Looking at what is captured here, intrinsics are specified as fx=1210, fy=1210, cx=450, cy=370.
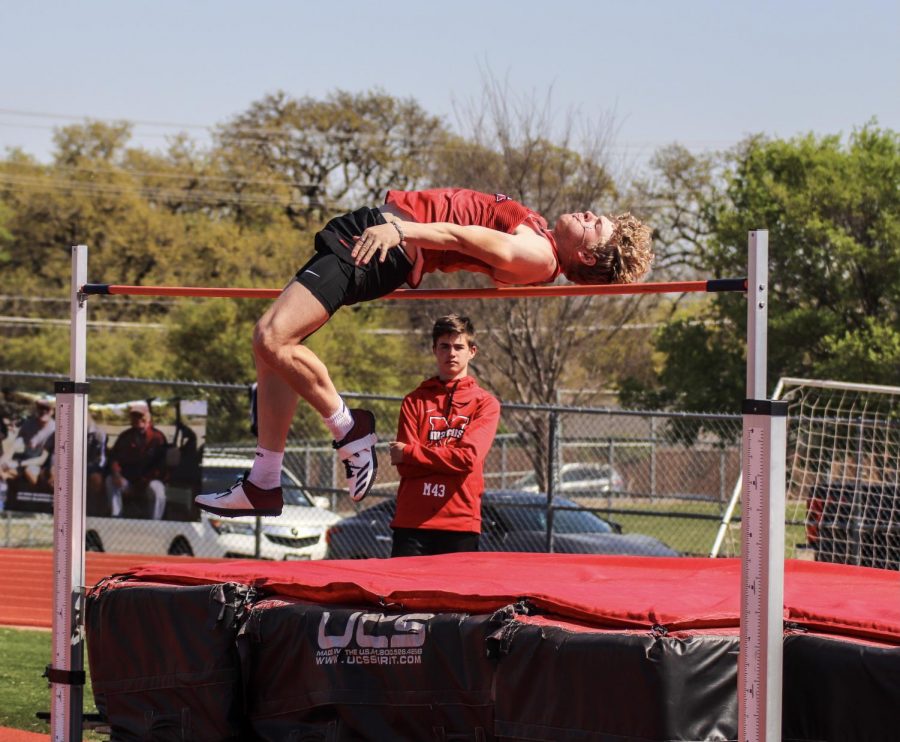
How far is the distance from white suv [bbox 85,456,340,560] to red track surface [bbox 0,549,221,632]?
6.9 inches

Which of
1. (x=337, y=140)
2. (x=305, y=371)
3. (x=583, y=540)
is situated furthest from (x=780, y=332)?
(x=337, y=140)

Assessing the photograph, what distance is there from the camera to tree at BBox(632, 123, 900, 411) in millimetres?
17781

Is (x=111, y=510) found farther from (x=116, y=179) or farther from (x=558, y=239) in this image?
(x=116, y=179)

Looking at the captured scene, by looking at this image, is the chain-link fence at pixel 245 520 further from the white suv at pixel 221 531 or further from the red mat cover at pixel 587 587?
the red mat cover at pixel 587 587

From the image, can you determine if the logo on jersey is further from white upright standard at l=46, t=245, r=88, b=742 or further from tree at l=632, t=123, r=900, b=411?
tree at l=632, t=123, r=900, b=411

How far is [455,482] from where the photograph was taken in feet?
16.8

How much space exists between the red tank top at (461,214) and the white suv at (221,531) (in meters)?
7.08

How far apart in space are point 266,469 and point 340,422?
0.32 m

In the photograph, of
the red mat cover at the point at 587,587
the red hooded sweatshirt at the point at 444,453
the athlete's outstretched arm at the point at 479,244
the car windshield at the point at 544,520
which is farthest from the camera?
the car windshield at the point at 544,520

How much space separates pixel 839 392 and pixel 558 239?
13.4 metres

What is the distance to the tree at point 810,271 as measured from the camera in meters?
17.8

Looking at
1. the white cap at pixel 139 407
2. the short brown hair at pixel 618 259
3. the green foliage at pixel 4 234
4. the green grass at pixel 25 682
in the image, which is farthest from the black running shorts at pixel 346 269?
the green foliage at pixel 4 234

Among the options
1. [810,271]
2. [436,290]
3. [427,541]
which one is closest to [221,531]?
[427,541]

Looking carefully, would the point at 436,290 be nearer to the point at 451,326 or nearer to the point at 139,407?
the point at 451,326
